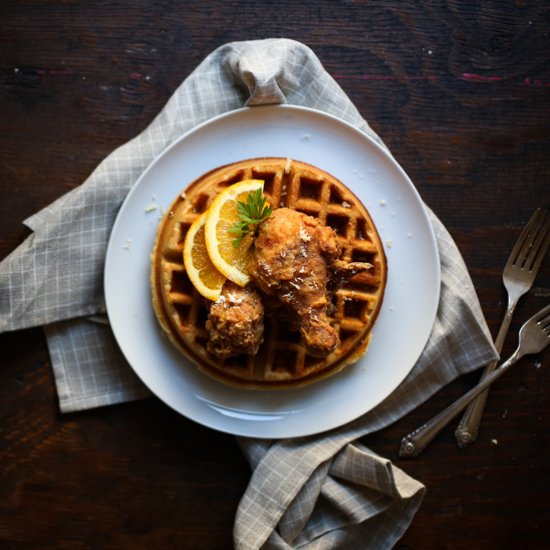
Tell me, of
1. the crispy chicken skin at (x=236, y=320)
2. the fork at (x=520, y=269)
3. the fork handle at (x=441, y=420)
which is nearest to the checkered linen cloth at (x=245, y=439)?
the fork handle at (x=441, y=420)

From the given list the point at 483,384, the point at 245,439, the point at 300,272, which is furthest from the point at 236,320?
the point at 483,384

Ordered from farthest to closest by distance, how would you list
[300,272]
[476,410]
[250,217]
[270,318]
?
[476,410] → [270,318] → [250,217] → [300,272]

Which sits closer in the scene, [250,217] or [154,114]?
[250,217]

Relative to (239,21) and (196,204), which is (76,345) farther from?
(239,21)

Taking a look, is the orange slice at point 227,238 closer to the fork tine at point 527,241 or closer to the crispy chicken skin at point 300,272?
the crispy chicken skin at point 300,272

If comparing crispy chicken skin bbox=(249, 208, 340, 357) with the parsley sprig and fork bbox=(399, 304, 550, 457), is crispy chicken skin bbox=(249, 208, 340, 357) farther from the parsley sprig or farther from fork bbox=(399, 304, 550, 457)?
fork bbox=(399, 304, 550, 457)

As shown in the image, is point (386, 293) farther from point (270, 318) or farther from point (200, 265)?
point (200, 265)
